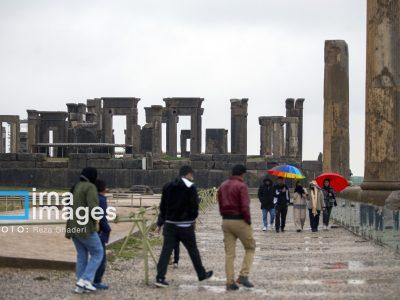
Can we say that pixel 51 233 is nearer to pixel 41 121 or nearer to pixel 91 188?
pixel 91 188

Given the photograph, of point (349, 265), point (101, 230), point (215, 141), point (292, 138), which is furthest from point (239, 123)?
point (101, 230)

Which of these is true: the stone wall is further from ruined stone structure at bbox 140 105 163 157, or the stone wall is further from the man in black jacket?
the man in black jacket

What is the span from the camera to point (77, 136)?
239ft

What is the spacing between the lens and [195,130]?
7225cm

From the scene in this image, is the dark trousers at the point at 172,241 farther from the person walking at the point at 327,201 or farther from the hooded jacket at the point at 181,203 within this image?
the person walking at the point at 327,201

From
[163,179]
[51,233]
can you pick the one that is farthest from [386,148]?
[163,179]

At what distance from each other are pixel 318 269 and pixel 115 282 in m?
3.54

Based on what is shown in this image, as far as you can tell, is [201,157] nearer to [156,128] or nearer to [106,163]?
[106,163]

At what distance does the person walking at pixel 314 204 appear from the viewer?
26172 mm

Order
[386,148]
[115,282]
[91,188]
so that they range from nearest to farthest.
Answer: [91,188] < [115,282] < [386,148]

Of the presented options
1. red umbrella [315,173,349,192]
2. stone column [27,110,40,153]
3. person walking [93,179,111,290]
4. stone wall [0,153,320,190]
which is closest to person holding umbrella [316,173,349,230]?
red umbrella [315,173,349,192]

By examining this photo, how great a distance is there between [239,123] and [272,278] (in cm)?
5554

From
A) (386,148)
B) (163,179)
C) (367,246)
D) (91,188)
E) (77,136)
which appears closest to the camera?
(91,188)

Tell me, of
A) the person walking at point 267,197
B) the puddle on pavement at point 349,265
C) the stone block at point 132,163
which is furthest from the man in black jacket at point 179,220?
the stone block at point 132,163
